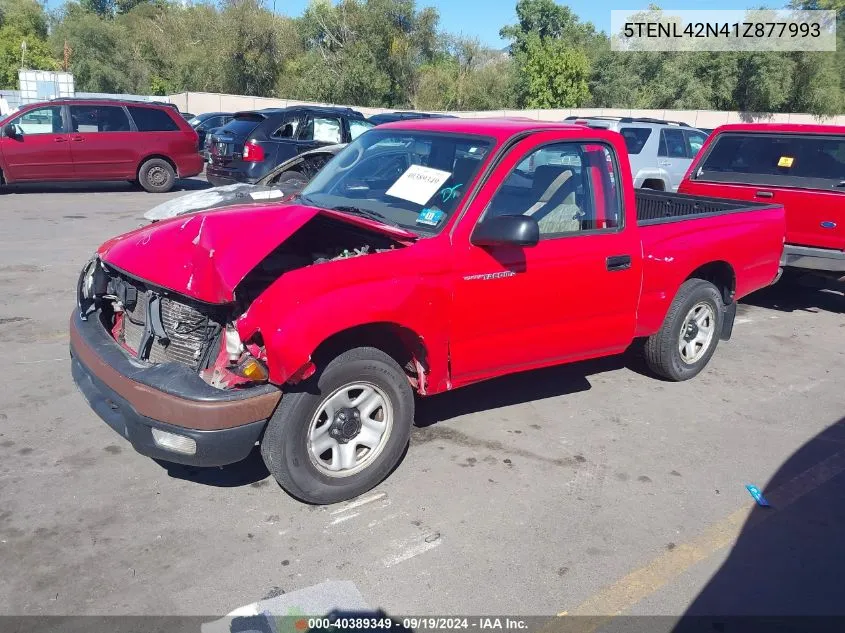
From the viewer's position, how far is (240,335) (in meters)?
3.41

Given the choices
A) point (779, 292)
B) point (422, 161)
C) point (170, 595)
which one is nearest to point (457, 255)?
point (422, 161)

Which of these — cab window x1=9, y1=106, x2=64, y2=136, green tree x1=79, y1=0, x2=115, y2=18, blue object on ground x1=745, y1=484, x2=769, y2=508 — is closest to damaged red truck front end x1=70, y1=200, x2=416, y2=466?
blue object on ground x1=745, y1=484, x2=769, y2=508

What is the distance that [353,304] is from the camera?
359 cm

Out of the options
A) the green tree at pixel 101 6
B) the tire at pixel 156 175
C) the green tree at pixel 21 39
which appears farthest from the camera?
the green tree at pixel 101 6

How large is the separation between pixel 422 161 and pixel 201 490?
7.50ft

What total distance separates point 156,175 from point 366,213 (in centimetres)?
1251

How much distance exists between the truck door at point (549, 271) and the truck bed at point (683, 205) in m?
1.43

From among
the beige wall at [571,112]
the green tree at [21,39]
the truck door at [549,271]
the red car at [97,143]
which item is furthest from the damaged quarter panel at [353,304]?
the green tree at [21,39]

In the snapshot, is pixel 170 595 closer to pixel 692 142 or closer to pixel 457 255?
pixel 457 255

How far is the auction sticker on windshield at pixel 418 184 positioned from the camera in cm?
433

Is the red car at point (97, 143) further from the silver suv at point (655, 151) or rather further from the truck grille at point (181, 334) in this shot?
the truck grille at point (181, 334)

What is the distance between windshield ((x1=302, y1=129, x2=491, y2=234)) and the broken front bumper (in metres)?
1.38

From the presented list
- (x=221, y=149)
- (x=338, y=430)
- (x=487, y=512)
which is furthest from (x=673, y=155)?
(x=338, y=430)

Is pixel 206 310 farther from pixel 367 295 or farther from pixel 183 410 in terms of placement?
pixel 367 295
